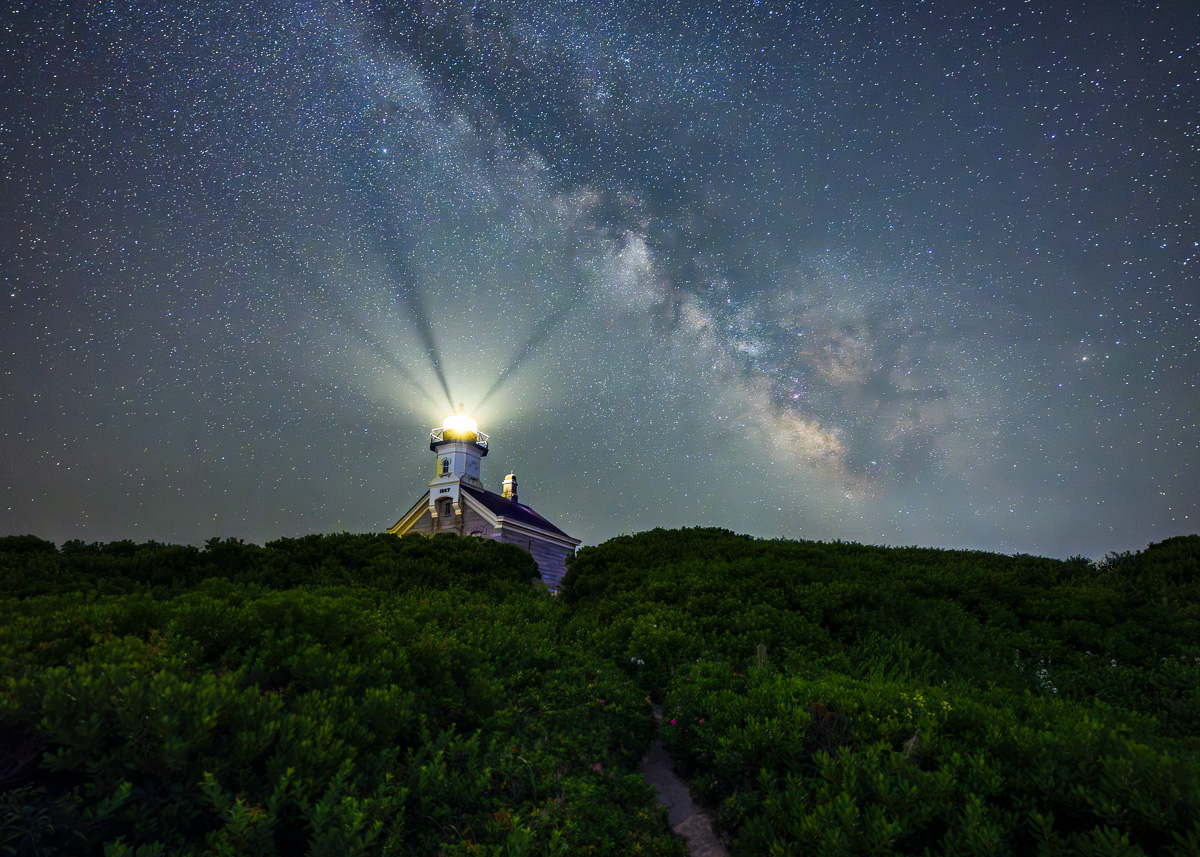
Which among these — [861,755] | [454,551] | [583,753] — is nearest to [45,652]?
[583,753]

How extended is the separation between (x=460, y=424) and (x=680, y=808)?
3585 centimetres

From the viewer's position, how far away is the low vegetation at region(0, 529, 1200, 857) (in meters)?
3.98

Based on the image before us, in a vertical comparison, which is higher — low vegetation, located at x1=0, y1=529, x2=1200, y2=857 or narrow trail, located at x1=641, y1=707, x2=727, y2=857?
low vegetation, located at x1=0, y1=529, x2=1200, y2=857

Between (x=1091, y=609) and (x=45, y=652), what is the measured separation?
55.3 feet

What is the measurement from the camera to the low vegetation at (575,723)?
3982 mm

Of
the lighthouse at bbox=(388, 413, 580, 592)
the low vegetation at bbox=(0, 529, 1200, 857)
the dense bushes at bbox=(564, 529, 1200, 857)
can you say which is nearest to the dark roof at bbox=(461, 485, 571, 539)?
the lighthouse at bbox=(388, 413, 580, 592)

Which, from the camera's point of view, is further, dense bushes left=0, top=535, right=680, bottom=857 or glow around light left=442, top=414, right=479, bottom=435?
glow around light left=442, top=414, right=479, bottom=435

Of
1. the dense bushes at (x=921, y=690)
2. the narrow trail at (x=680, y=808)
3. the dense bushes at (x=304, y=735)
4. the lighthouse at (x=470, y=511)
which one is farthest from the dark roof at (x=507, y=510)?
the narrow trail at (x=680, y=808)

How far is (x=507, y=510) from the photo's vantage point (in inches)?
1415

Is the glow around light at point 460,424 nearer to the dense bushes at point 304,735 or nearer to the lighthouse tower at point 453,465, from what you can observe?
the lighthouse tower at point 453,465

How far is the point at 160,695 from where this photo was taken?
4.22 meters

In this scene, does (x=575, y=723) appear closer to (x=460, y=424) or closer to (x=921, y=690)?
(x=921, y=690)

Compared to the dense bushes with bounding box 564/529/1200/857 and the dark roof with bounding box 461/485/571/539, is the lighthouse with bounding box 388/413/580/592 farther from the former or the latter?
the dense bushes with bounding box 564/529/1200/857

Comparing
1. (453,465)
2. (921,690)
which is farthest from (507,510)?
(921,690)
